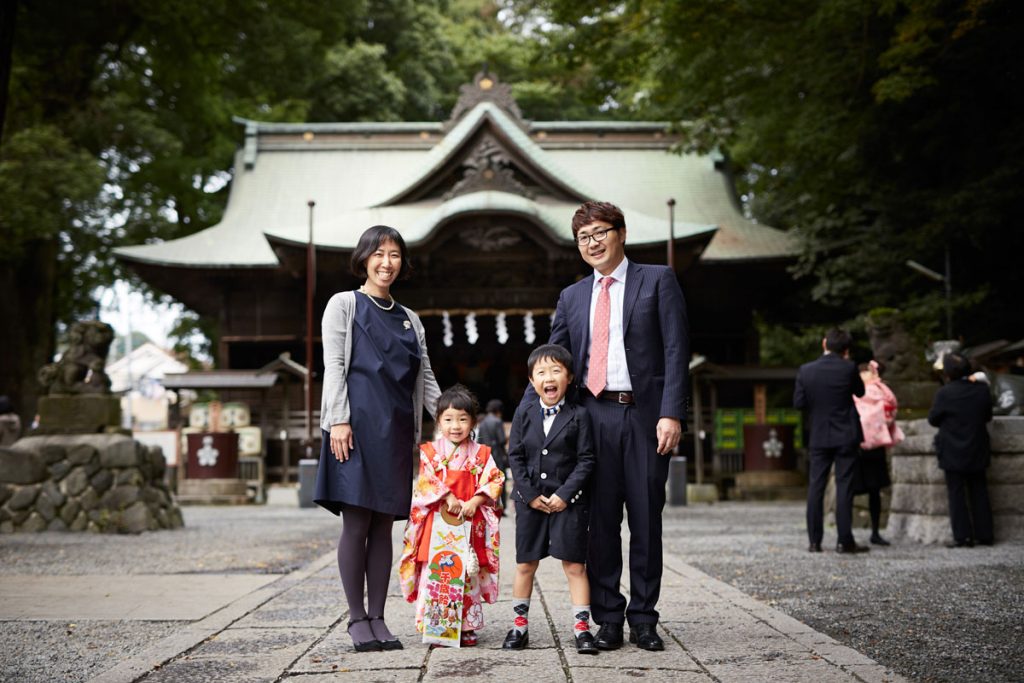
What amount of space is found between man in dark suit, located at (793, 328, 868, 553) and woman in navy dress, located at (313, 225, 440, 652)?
4.26 m

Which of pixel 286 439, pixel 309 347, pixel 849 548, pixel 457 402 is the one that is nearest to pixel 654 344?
pixel 457 402

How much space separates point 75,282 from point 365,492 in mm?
22467

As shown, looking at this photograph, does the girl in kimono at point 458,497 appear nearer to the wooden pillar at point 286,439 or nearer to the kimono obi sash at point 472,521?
the kimono obi sash at point 472,521

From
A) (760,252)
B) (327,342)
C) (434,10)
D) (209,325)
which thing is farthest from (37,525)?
(434,10)

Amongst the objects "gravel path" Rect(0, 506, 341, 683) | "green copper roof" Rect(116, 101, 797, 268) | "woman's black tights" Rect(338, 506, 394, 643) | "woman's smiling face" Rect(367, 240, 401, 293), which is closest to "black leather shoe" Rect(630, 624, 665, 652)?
"woman's black tights" Rect(338, 506, 394, 643)

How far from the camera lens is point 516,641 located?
3.79 metres

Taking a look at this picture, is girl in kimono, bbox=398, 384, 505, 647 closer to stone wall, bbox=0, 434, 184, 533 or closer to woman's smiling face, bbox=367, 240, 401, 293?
woman's smiling face, bbox=367, 240, 401, 293

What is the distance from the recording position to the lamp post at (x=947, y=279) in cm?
1315

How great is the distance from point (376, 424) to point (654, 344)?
111 cm

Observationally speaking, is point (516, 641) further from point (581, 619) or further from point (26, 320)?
point (26, 320)

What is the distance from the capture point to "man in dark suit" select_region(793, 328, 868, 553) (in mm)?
7484

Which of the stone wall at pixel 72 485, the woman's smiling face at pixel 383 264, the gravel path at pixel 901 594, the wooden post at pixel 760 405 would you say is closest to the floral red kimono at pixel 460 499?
the woman's smiling face at pixel 383 264

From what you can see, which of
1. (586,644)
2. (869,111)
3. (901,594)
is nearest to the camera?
(586,644)

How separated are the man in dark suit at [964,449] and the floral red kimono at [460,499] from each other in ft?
15.9
